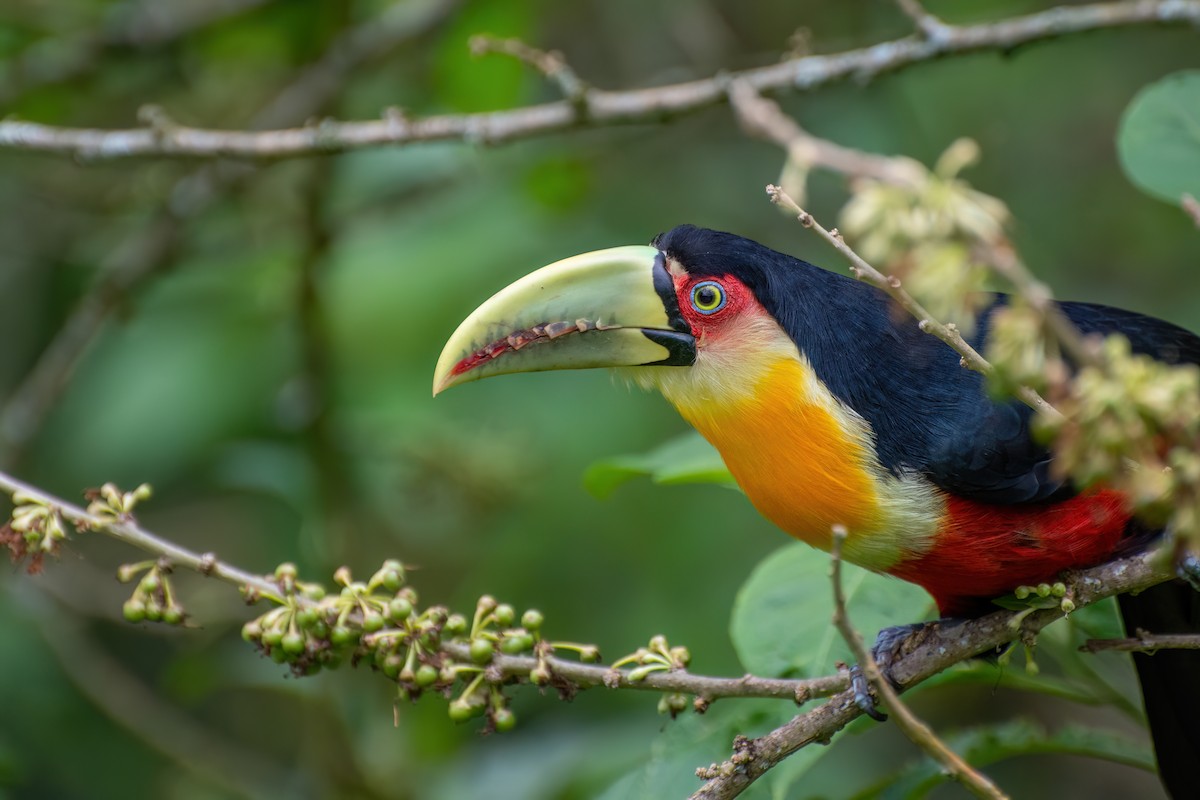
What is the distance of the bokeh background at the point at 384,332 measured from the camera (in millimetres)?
3834

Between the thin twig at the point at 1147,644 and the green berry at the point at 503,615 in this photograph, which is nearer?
the thin twig at the point at 1147,644

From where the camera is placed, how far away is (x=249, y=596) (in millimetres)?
1932

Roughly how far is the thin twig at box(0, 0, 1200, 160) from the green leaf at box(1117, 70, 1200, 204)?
276 mm

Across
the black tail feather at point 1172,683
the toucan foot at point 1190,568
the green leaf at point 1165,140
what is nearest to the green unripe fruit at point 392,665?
the toucan foot at point 1190,568

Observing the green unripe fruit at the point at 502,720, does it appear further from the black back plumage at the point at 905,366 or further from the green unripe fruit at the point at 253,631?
the black back plumage at the point at 905,366

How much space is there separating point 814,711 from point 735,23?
14.6 ft

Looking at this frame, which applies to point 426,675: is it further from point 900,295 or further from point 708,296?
point 708,296

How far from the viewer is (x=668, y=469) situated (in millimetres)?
2502

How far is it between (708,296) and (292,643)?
3.69ft

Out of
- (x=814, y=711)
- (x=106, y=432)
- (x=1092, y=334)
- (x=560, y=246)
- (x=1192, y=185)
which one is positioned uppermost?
(x=560, y=246)

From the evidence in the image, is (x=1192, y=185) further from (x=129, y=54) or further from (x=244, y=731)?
(x=244, y=731)

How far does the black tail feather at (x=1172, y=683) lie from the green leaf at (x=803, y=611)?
1.96ft

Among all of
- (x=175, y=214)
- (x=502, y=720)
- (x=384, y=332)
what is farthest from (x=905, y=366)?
(x=384, y=332)

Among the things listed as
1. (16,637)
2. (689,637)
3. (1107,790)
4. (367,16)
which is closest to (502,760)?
(689,637)
